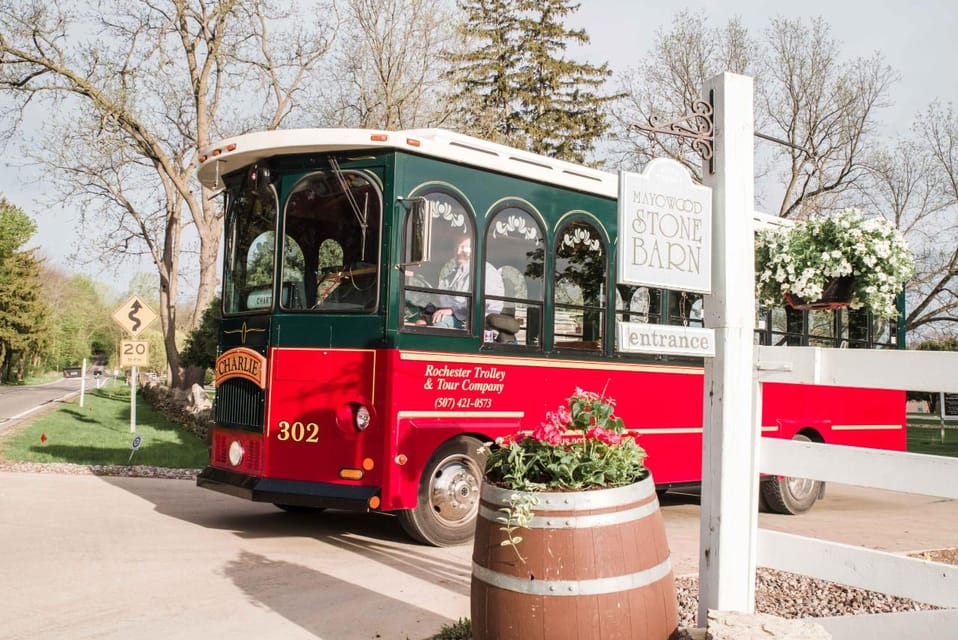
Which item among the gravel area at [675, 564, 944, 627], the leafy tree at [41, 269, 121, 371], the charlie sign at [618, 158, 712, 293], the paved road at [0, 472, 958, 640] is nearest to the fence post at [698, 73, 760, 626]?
the charlie sign at [618, 158, 712, 293]

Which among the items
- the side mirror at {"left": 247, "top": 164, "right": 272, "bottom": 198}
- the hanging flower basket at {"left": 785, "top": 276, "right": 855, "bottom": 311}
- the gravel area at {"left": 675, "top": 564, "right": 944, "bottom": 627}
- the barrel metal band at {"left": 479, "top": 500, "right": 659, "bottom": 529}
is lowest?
the gravel area at {"left": 675, "top": 564, "right": 944, "bottom": 627}

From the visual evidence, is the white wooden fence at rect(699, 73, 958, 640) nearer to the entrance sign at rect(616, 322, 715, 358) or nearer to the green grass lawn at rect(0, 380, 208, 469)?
the entrance sign at rect(616, 322, 715, 358)

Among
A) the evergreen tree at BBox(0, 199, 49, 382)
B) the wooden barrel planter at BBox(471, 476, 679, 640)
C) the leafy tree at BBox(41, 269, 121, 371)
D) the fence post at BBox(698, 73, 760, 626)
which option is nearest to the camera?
the wooden barrel planter at BBox(471, 476, 679, 640)

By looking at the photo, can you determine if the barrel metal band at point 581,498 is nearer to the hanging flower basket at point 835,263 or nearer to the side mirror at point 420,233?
the hanging flower basket at point 835,263

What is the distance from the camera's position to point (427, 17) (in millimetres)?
22188

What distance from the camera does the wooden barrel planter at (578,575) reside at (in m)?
3.37

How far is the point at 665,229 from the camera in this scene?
407cm

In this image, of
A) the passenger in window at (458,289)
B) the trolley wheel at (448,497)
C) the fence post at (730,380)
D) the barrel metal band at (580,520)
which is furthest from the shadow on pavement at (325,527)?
the barrel metal band at (580,520)

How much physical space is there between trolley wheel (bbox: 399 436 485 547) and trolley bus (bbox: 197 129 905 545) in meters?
0.02

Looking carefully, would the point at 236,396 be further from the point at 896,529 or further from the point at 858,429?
the point at 858,429

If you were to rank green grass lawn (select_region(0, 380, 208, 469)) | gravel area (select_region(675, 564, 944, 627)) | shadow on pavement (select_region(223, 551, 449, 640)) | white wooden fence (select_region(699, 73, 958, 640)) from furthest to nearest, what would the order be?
green grass lawn (select_region(0, 380, 208, 469)) < gravel area (select_region(675, 564, 944, 627)) < shadow on pavement (select_region(223, 551, 449, 640)) < white wooden fence (select_region(699, 73, 958, 640))

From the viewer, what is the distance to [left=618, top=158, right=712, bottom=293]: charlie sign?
13.1 feet

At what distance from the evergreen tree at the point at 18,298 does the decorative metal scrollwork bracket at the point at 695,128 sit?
6218cm

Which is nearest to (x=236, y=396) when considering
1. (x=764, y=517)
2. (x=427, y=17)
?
(x=764, y=517)
